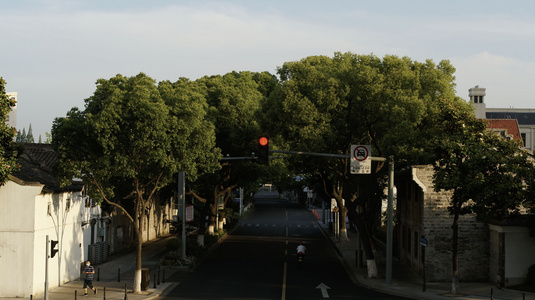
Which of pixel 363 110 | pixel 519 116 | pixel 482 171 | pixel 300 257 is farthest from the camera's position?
pixel 519 116

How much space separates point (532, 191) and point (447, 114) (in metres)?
5.45

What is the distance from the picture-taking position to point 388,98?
35125mm

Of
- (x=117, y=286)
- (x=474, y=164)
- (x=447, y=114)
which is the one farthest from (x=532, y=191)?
(x=117, y=286)

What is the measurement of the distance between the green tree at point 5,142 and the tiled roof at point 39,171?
1.29 metres

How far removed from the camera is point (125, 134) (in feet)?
99.0

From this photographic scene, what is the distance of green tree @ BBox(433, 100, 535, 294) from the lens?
2905cm

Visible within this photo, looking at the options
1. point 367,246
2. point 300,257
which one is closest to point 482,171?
point 367,246

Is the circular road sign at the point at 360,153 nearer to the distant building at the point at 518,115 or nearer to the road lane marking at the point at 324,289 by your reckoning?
the road lane marking at the point at 324,289

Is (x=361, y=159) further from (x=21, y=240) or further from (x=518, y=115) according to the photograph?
(x=518, y=115)

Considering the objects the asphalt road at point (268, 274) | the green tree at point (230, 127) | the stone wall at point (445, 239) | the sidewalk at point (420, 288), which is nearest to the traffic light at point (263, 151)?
the asphalt road at point (268, 274)

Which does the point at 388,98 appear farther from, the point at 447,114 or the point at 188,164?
the point at 188,164

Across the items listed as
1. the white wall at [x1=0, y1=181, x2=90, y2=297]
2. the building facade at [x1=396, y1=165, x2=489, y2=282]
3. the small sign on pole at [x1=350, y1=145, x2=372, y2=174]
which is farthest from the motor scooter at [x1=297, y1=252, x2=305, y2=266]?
the white wall at [x1=0, y1=181, x2=90, y2=297]

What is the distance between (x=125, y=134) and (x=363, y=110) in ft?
45.2

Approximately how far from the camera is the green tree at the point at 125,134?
29.8 metres
